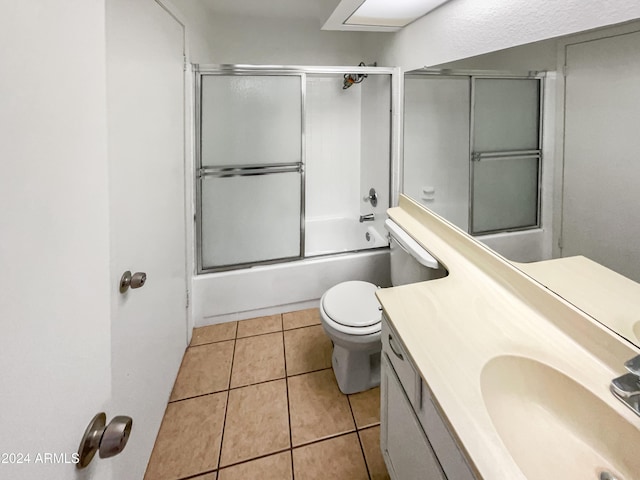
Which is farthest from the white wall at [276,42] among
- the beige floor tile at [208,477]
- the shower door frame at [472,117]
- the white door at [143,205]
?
the beige floor tile at [208,477]

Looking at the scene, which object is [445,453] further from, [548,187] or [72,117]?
[72,117]

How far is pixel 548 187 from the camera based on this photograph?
1.00m

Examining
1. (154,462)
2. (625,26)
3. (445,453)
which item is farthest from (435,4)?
(154,462)

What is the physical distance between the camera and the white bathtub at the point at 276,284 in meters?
2.22

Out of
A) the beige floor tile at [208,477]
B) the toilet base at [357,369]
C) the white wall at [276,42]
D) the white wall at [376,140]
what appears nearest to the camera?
the beige floor tile at [208,477]

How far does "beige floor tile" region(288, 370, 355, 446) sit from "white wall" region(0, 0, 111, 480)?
114 centimetres

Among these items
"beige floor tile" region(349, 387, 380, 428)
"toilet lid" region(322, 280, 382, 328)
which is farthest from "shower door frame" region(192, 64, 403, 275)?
"beige floor tile" region(349, 387, 380, 428)

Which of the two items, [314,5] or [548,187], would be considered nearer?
[548,187]

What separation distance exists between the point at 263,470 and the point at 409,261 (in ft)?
3.86

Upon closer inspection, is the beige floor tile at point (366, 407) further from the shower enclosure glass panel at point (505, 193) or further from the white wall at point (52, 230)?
the white wall at point (52, 230)

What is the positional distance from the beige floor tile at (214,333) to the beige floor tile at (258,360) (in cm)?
12

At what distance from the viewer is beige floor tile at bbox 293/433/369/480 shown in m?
1.27

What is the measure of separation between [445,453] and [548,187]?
2.86 feet

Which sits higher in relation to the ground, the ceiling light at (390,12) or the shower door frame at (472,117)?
the ceiling light at (390,12)
